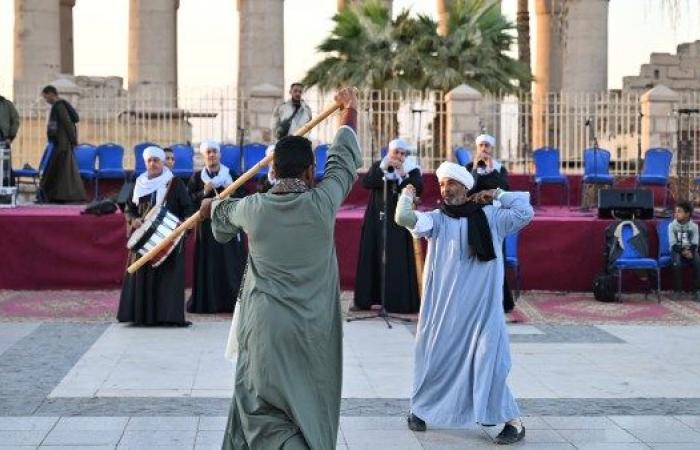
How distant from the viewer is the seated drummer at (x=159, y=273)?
13.0 m

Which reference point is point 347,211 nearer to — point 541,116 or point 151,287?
point 151,287

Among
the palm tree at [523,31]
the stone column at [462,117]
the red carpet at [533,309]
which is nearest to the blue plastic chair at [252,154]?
the red carpet at [533,309]

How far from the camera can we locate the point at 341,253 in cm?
1633

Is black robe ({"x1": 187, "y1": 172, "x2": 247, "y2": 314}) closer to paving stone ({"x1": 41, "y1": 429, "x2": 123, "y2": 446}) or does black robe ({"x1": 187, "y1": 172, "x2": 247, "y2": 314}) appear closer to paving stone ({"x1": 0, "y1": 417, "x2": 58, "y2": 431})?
paving stone ({"x1": 0, "y1": 417, "x2": 58, "y2": 431})

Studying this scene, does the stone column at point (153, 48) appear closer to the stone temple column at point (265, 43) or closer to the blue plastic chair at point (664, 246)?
the stone temple column at point (265, 43)

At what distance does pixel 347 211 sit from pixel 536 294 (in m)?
3.44

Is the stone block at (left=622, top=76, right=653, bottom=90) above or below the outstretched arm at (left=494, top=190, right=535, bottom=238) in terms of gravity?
above

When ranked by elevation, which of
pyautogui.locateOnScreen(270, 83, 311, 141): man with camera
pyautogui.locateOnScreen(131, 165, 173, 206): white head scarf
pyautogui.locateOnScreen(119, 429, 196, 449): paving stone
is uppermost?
pyautogui.locateOnScreen(270, 83, 311, 141): man with camera

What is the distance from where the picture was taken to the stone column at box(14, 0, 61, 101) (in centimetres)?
2900

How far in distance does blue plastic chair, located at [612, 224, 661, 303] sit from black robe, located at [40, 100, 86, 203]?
30.1 feet

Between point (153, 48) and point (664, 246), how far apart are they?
16.9 m

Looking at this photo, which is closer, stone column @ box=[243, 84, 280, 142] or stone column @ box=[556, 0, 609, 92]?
stone column @ box=[243, 84, 280, 142]

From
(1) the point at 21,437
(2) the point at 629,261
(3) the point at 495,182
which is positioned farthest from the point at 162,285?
(2) the point at 629,261

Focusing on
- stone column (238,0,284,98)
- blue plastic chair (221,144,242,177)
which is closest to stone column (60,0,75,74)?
stone column (238,0,284,98)
